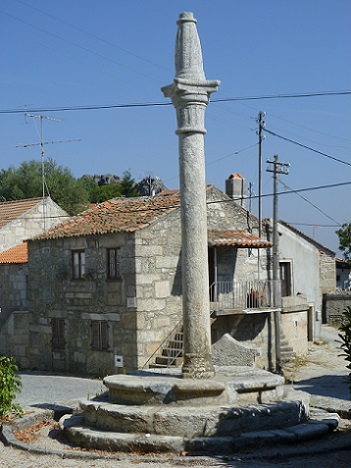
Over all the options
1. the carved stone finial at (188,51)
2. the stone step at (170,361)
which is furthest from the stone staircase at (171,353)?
the carved stone finial at (188,51)

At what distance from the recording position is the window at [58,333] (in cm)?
2091

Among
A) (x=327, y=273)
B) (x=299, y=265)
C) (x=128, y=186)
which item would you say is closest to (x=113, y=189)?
(x=128, y=186)

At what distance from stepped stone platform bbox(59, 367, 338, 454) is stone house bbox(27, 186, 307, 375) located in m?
6.78

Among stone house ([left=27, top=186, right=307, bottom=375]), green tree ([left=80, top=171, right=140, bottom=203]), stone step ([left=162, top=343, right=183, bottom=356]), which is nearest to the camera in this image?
stone step ([left=162, top=343, right=183, bottom=356])

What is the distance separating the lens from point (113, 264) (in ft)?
63.1

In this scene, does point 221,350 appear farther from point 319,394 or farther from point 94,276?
point 94,276

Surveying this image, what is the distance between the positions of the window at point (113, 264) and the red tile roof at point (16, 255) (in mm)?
4794

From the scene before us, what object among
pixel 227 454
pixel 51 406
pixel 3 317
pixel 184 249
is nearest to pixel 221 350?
pixel 51 406

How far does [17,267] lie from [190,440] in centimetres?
1485

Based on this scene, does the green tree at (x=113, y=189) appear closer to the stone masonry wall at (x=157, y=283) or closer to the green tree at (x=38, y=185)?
the green tree at (x=38, y=185)

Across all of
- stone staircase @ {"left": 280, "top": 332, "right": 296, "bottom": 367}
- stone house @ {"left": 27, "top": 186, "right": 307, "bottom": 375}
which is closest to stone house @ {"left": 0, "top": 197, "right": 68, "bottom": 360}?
stone house @ {"left": 27, "top": 186, "right": 307, "bottom": 375}

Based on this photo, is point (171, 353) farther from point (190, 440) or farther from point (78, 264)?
point (190, 440)

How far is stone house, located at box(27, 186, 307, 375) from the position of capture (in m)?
18.5

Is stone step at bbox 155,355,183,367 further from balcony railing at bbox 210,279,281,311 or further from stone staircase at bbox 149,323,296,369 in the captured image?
balcony railing at bbox 210,279,281,311
